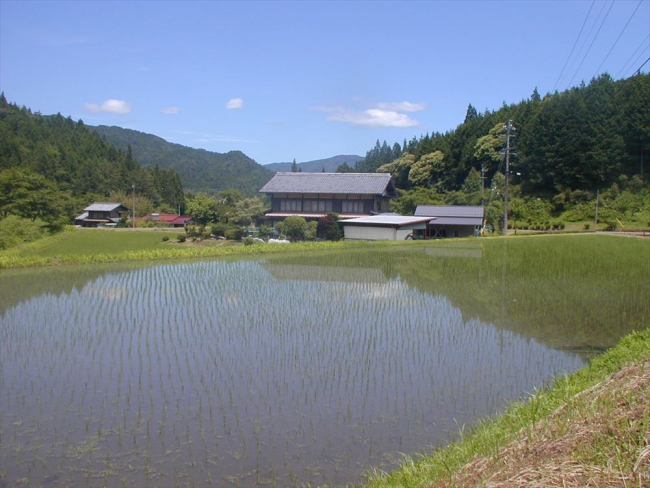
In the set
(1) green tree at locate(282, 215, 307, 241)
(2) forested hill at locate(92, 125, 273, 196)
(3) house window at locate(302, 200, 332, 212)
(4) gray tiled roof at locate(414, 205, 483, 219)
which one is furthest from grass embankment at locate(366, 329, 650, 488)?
(2) forested hill at locate(92, 125, 273, 196)

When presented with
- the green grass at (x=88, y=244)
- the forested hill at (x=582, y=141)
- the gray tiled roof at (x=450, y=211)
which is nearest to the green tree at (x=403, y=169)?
the forested hill at (x=582, y=141)

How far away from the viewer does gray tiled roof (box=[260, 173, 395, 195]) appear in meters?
35.4

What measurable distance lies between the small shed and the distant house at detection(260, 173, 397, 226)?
26.2 ft

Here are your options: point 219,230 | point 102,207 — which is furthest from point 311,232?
point 102,207

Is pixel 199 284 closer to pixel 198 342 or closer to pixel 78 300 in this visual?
pixel 78 300

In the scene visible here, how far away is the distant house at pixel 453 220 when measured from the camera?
3026 centimetres

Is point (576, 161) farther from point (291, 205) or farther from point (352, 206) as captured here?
point (291, 205)

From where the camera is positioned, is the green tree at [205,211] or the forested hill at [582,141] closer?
the green tree at [205,211]

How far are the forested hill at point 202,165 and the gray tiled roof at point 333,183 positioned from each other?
54353mm

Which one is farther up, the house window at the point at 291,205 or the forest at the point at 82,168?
the forest at the point at 82,168

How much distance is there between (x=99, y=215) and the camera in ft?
156

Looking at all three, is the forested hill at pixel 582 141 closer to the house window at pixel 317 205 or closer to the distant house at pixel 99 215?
the house window at pixel 317 205

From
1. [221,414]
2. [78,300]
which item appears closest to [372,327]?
[221,414]

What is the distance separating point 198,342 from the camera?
24.8 ft
